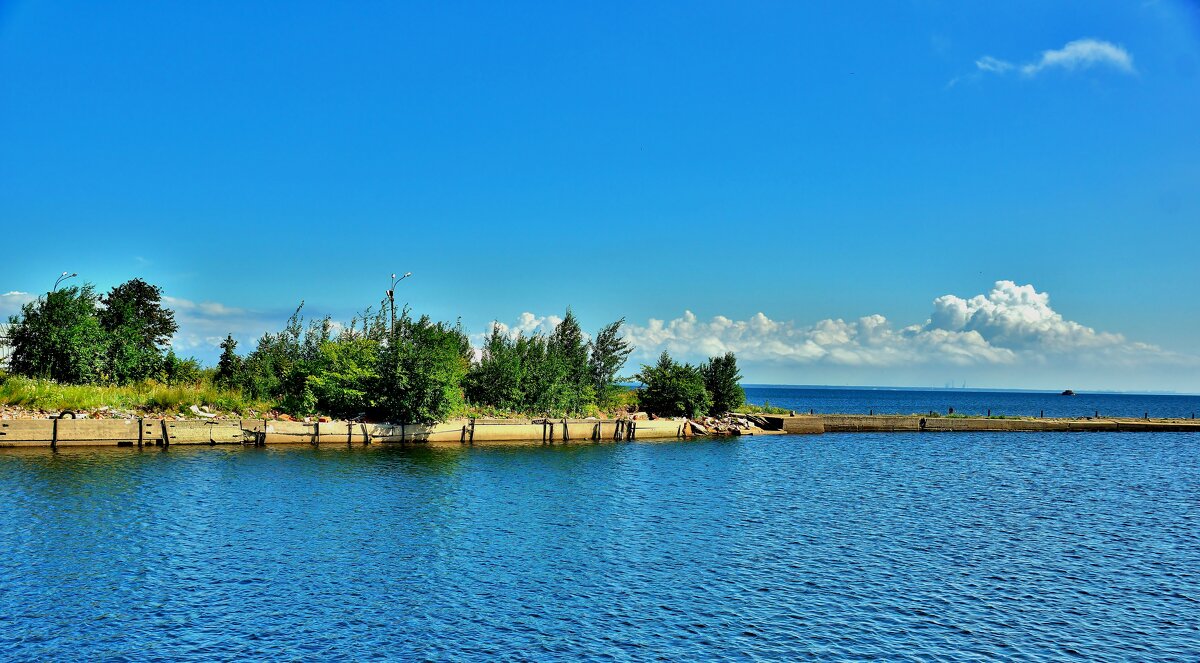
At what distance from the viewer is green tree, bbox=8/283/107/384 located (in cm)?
5009

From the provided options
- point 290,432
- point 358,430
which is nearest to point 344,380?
point 358,430

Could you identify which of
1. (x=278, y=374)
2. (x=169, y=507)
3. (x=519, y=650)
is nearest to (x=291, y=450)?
(x=278, y=374)

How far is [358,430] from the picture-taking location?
51062 mm

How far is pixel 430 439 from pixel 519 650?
40090mm

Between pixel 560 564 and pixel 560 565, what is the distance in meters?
0.09

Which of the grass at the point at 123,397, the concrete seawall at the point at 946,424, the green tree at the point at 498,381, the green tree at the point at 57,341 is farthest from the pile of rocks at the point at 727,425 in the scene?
the green tree at the point at 57,341

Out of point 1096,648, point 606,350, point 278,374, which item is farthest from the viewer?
point 606,350

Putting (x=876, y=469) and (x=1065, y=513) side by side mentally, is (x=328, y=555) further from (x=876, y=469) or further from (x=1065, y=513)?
(x=876, y=469)

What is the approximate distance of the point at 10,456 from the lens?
37.7 metres

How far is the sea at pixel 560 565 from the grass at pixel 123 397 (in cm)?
658

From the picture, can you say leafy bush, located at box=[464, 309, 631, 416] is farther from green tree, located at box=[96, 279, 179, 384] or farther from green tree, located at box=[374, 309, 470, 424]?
green tree, located at box=[96, 279, 179, 384]

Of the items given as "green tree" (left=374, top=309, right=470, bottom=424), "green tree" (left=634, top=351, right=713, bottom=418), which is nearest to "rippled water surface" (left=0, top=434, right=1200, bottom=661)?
"green tree" (left=374, top=309, right=470, bottom=424)

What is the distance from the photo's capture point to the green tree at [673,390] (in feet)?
234

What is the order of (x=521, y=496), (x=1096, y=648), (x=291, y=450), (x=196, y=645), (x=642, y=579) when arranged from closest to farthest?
1. (x=196, y=645)
2. (x=1096, y=648)
3. (x=642, y=579)
4. (x=521, y=496)
5. (x=291, y=450)
